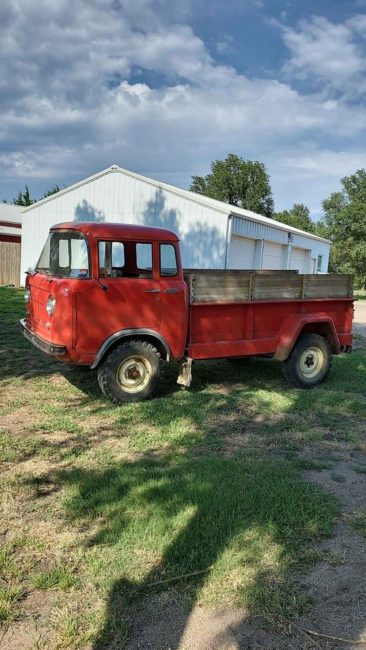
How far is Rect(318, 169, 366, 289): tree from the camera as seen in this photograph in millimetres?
35125

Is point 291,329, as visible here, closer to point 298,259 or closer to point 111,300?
point 111,300

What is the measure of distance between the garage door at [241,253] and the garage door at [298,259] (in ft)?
16.5

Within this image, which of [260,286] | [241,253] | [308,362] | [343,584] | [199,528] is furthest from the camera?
[241,253]

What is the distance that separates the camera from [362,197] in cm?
3725

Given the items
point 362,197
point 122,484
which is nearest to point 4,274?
point 122,484

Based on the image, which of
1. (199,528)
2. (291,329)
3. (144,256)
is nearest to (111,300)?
(144,256)

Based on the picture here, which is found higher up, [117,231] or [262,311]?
[117,231]

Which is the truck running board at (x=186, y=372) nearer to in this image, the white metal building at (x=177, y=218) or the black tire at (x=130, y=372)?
the black tire at (x=130, y=372)

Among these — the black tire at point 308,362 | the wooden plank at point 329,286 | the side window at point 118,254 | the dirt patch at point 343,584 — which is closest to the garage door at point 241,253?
the wooden plank at point 329,286

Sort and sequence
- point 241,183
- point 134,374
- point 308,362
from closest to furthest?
point 134,374 < point 308,362 < point 241,183

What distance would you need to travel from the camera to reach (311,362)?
24.6 ft

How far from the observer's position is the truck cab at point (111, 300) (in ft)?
19.0

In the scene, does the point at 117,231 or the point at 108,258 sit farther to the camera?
the point at 117,231

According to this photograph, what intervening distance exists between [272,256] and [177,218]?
5574mm
